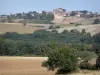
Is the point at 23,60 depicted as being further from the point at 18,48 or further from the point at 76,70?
the point at 76,70

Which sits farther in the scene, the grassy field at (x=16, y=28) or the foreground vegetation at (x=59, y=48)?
the grassy field at (x=16, y=28)

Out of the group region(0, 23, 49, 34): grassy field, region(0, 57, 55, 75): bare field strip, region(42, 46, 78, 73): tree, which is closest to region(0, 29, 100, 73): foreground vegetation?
region(42, 46, 78, 73): tree

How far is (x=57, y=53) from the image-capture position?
42.9m

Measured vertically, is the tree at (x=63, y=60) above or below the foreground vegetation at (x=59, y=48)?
above

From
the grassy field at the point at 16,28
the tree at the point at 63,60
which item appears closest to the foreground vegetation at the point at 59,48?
the tree at the point at 63,60

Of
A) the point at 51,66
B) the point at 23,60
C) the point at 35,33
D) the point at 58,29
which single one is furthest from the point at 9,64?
the point at 58,29

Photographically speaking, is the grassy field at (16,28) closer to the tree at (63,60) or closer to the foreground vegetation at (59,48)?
the foreground vegetation at (59,48)

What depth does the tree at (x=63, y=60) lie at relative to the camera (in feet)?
135

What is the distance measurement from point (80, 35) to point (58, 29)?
51.1 ft

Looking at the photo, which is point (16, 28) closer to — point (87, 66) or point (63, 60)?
point (87, 66)

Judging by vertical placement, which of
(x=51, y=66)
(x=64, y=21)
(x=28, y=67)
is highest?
(x=51, y=66)

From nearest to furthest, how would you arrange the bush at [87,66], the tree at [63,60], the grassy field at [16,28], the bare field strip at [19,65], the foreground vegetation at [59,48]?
the tree at [63,60]
the foreground vegetation at [59,48]
the bush at [87,66]
the bare field strip at [19,65]
the grassy field at [16,28]

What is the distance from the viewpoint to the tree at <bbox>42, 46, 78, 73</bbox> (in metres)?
41.3

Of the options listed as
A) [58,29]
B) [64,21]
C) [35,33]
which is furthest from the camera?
[64,21]
